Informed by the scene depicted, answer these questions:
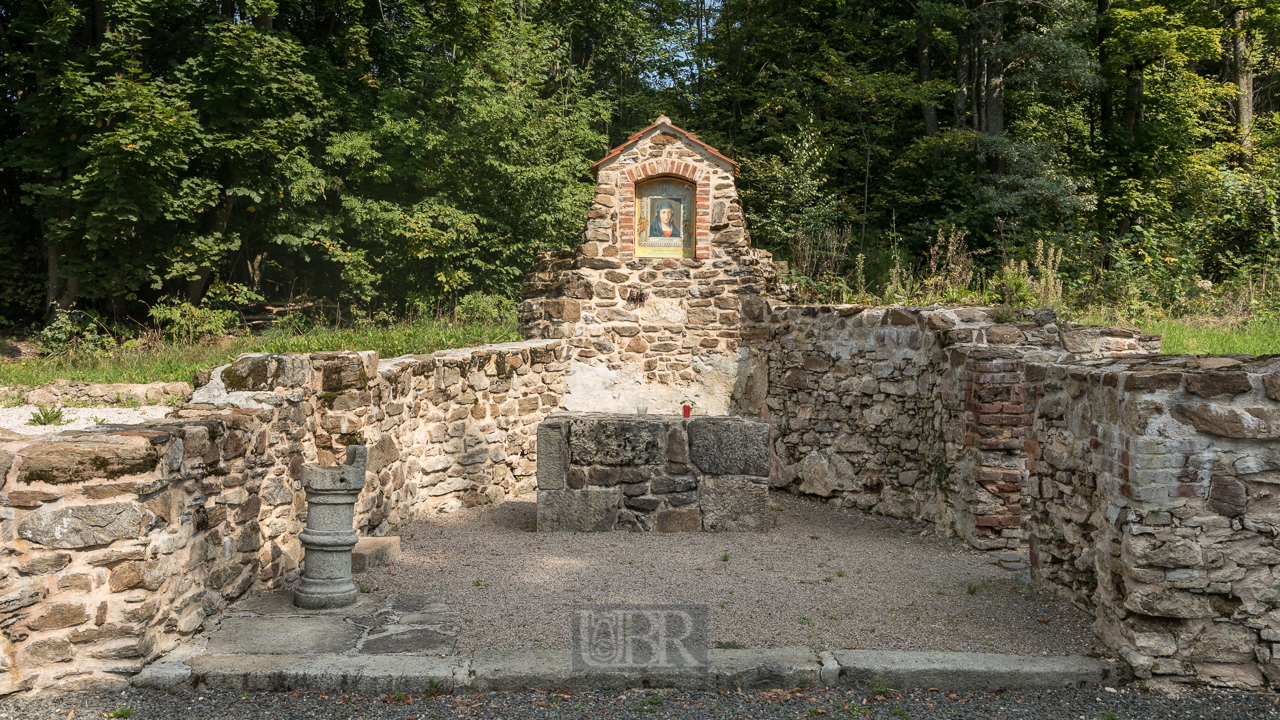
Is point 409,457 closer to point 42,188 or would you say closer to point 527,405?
point 527,405

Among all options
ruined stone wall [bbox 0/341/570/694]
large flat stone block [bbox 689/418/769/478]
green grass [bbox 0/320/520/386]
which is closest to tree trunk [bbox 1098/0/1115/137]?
large flat stone block [bbox 689/418/769/478]

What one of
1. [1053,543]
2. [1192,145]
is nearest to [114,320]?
[1053,543]

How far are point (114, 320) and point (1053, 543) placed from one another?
47.9ft

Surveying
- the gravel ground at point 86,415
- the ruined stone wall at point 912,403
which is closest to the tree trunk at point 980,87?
the ruined stone wall at point 912,403

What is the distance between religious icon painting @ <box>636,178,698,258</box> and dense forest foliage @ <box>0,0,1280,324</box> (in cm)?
233

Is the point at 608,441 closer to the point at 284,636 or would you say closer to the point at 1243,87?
the point at 284,636

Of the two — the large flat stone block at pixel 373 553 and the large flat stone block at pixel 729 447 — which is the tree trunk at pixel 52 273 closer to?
the large flat stone block at pixel 373 553

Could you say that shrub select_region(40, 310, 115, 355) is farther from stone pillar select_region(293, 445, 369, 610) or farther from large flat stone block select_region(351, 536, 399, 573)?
stone pillar select_region(293, 445, 369, 610)

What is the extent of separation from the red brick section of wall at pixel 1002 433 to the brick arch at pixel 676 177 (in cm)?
473

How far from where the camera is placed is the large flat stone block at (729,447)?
6348 mm

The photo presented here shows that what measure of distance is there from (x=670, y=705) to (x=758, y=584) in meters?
1.73

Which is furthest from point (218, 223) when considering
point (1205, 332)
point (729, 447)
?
point (1205, 332)

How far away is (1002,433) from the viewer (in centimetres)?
605

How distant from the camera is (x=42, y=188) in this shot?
12.5m
